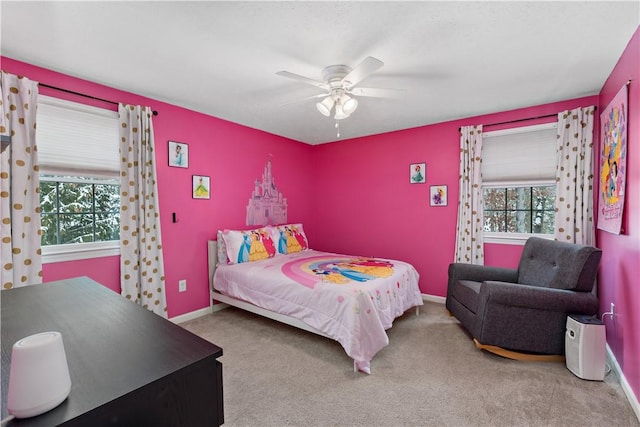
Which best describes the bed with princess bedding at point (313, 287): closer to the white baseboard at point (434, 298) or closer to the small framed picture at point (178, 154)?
the white baseboard at point (434, 298)

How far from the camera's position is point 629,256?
2.03 m

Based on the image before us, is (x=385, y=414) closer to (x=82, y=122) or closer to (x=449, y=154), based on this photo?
(x=449, y=154)

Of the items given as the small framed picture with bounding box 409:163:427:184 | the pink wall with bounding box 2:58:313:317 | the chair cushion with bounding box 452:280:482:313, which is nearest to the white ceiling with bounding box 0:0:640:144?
the pink wall with bounding box 2:58:313:317

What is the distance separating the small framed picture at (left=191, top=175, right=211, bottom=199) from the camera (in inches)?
134

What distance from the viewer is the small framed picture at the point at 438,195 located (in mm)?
3814

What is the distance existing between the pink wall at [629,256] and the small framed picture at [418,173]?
6.23 ft

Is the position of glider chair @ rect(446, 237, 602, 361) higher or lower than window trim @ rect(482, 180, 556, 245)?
lower

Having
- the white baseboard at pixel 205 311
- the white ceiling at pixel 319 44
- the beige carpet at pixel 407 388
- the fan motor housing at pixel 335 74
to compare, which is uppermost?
the white ceiling at pixel 319 44

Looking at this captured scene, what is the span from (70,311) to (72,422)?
785 millimetres

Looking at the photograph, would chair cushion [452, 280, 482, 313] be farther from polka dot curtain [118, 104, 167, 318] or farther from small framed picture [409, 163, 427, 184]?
polka dot curtain [118, 104, 167, 318]

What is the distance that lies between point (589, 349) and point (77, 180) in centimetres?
434

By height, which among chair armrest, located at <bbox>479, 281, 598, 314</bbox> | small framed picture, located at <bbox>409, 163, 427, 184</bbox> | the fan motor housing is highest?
the fan motor housing

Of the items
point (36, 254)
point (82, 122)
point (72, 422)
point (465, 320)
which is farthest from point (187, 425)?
point (82, 122)

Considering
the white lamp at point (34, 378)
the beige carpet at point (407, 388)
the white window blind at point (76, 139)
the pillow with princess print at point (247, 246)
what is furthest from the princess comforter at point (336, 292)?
the white lamp at point (34, 378)
